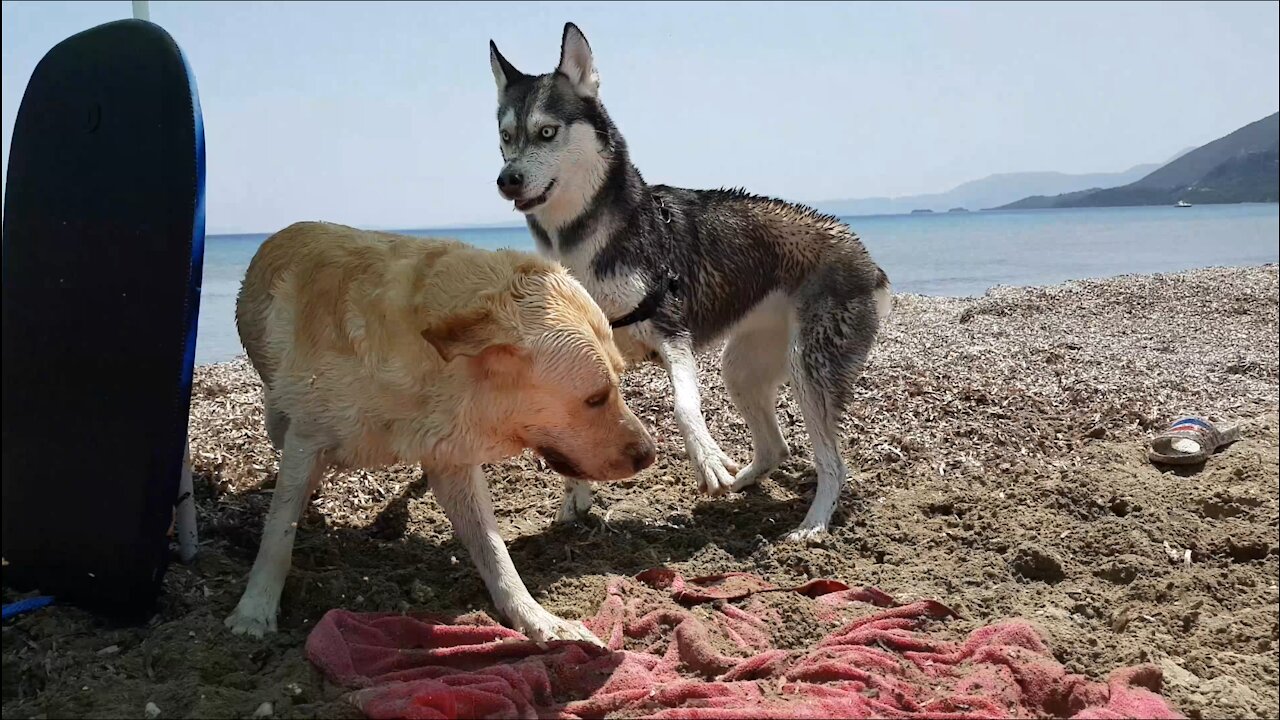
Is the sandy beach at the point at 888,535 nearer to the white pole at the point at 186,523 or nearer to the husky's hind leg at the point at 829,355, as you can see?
the white pole at the point at 186,523

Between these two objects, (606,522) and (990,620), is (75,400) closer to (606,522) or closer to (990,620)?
(606,522)

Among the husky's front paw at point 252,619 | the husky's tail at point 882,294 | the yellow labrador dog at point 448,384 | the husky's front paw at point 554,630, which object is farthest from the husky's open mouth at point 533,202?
the husky's front paw at point 252,619

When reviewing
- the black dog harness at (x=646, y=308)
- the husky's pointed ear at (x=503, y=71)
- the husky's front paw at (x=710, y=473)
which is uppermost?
the husky's pointed ear at (x=503, y=71)

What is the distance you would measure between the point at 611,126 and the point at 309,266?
7.82ft

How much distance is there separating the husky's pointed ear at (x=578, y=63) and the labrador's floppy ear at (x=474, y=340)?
2.73 meters

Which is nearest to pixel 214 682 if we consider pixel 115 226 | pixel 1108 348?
pixel 115 226

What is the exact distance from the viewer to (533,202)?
209 inches

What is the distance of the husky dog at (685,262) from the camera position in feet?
17.4

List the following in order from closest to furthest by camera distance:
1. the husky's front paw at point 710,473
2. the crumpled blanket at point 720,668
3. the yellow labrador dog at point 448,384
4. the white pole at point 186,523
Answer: the crumpled blanket at point 720,668 → the yellow labrador dog at point 448,384 → the white pole at point 186,523 → the husky's front paw at point 710,473

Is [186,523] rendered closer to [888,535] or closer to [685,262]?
[685,262]

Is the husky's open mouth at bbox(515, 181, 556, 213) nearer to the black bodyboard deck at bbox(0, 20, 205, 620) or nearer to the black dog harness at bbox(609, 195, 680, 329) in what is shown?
the black dog harness at bbox(609, 195, 680, 329)

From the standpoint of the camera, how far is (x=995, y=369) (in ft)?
25.0

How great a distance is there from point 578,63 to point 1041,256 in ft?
79.6

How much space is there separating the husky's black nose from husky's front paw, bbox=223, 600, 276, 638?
2.60 m
